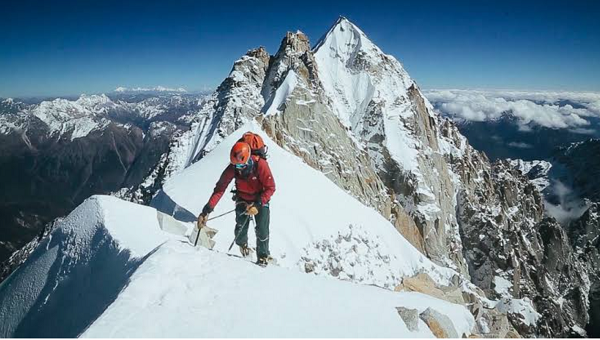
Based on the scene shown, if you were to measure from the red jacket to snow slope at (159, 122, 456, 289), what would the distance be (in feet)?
14.6

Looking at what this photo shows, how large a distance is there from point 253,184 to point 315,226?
9.95m

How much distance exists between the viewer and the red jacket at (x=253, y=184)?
31.8ft

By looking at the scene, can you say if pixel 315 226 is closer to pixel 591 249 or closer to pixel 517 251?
pixel 517 251

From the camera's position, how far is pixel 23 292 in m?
8.09

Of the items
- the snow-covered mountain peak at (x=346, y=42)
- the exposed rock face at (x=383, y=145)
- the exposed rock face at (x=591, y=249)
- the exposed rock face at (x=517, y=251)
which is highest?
the snow-covered mountain peak at (x=346, y=42)

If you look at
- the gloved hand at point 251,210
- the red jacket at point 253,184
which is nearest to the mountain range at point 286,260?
the gloved hand at point 251,210

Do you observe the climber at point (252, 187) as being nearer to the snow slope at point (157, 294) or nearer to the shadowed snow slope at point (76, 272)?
the snow slope at point (157, 294)

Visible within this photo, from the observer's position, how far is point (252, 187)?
994 centimetres

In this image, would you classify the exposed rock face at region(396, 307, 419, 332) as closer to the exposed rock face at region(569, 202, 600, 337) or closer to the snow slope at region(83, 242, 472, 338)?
the snow slope at region(83, 242, 472, 338)

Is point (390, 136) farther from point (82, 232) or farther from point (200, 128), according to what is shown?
point (82, 232)

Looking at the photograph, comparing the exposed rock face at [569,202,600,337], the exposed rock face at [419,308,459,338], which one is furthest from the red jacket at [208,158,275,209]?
the exposed rock face at [569,202,600,337]

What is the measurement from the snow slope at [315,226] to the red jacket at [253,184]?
445 centimetres

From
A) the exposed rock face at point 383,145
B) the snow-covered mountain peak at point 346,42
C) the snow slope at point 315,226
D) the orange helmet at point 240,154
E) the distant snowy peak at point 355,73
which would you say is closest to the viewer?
the orange helmet at point 240,154

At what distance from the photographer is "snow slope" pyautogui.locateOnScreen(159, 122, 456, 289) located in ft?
55.8
